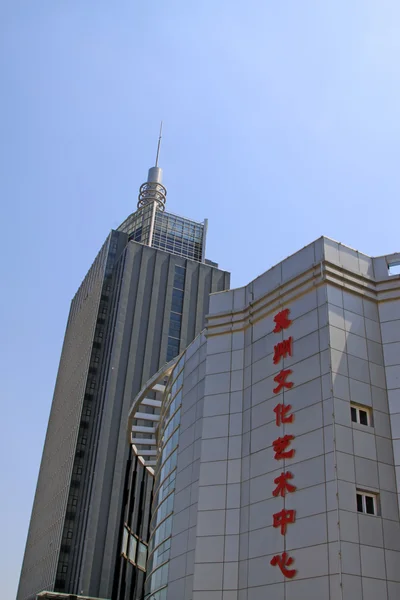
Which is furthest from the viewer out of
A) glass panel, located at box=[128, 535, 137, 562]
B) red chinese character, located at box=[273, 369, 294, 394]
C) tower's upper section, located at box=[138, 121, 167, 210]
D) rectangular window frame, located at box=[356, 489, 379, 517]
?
tower's upper section, located at box=[138, 121, 167, 210]

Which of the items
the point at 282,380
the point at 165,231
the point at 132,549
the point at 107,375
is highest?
the point at 165,231

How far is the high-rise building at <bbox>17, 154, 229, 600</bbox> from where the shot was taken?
84.4 metres

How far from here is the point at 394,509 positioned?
2581cm

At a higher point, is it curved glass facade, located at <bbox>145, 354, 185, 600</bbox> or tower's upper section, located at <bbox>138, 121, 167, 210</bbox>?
tower's upper section, located at <bbox>138, 121, 167, 210</bbox>

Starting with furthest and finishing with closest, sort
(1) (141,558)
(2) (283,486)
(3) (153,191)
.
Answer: (3) (153,191), (1) (141,558), (2) (283,486)

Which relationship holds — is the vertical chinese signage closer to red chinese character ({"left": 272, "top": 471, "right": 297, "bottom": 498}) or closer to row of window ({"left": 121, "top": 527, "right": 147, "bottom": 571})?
red chinese character ({"left": 272, "top": 471, "right": 297, "bottom": 498})

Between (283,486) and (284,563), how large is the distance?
9.78 feet

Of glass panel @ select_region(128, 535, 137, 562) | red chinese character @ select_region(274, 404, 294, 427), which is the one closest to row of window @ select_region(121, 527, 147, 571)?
glass panel @ select_region(128, 535, 137, 562)

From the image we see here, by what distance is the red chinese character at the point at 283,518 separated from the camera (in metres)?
26.1

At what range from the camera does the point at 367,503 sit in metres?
25.5

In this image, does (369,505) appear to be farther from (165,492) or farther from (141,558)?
(141,558)

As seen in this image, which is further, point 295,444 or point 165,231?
point 165,231

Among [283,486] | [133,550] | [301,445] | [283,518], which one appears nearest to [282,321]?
[301,445]

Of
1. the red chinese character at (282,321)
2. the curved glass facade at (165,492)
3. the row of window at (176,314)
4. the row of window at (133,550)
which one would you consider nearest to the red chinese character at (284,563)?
the curved glass facade at (165,492)
